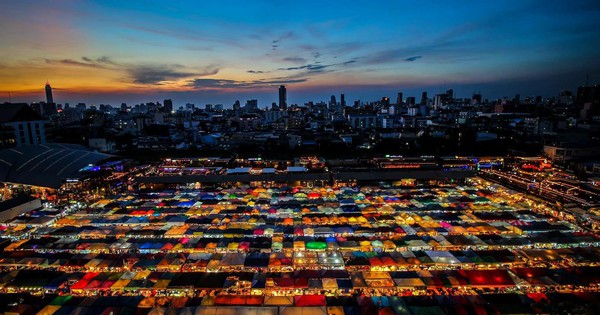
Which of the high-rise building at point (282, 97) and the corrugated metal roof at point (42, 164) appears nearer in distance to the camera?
the corrugated metal roof at point (42, 164)

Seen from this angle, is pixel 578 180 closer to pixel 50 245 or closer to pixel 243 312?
pixel 243 312

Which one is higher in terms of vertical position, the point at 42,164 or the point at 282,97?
the point at 282,97

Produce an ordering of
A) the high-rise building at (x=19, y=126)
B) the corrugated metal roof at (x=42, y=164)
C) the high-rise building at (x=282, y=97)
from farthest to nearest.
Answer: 1. the high-rise building at (x=282, y=97)
2. the high-rise building at (x=19, y=126)
3. the corrugated metal roof at (x=42, y=164)

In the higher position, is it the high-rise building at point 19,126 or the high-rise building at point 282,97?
the high-rise building at point 282,97

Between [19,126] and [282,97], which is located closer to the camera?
[19,126]

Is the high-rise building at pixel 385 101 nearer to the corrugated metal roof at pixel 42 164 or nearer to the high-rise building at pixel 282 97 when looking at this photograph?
the high-rise building at pixel 282 97

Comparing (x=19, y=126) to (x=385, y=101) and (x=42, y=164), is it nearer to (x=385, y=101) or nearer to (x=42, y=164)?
(x=42, y=164)

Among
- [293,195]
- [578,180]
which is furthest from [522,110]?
[293,195]

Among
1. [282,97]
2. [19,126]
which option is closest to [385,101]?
[282,97]

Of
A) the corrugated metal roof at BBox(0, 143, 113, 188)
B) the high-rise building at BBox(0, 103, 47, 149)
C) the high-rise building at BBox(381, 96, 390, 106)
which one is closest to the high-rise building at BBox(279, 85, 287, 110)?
the high-rise building at BBox(381, 96, 390, 106)

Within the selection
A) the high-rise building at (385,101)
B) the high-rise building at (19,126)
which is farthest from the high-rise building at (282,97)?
the high-rise building at (19,126)

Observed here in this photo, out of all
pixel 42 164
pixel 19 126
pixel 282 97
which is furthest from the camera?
pixel 282 97

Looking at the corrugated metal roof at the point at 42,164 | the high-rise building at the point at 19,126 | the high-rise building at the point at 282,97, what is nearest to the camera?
the corrugated metal roof at the point at 42,164
